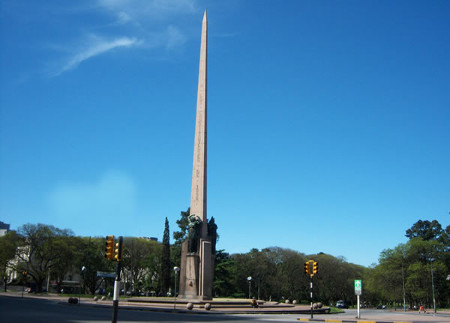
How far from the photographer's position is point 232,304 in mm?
40000

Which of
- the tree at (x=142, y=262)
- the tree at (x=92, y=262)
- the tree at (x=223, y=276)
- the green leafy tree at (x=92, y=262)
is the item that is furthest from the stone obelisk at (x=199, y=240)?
the tree at (x=92, y=262)

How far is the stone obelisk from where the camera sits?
41.3 m

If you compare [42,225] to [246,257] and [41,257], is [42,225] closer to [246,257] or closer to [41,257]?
[41,257]

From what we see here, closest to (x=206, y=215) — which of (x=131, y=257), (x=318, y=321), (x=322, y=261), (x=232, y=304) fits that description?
(x=232, y=304)

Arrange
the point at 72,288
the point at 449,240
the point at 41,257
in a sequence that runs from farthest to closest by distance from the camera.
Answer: the point at 72,288
the point at 449,240
the point at 41,257

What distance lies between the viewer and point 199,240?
42469 millimetres

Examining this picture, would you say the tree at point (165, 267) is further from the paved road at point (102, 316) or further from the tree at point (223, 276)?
the paved road at point (102, 316)

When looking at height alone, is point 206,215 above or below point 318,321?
above

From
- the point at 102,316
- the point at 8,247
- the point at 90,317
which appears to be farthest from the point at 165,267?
the point at 90,317

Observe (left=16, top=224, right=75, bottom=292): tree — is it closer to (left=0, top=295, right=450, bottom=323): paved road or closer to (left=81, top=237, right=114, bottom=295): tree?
(left=81, top=237, right=114, bottom=295): tree

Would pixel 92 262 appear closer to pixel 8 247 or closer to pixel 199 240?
pixel 8 247

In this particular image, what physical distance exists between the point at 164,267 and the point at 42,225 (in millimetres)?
21028

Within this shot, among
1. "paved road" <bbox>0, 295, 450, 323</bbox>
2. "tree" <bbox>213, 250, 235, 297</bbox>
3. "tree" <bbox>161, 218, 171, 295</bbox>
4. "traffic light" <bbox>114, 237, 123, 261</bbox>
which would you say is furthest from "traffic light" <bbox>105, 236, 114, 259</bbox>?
"tree" <bbox>161, 218, 171, 295</bbox>

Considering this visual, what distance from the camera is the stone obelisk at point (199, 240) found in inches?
1628
